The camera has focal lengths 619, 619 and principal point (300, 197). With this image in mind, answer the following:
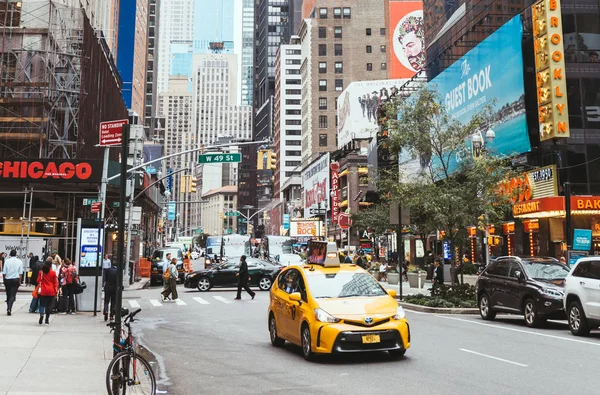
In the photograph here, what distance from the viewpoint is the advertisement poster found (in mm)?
19984

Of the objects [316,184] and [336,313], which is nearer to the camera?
[336,313]

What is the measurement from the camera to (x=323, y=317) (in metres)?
10.2

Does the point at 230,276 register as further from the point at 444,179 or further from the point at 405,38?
the point at 405,38

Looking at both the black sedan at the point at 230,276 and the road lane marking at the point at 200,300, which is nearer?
the road lane marking at the point at 200,300

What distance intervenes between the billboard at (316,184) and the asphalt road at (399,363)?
2971 inches

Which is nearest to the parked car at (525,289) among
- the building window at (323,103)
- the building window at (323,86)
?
the building window at (323,103)

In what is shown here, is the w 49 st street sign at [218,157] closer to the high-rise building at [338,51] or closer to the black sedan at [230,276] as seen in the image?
the black sedan at [230,276]

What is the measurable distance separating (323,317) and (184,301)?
16.2 meters

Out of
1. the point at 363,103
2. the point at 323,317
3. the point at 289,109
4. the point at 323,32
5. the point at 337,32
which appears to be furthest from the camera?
the point at 289,109

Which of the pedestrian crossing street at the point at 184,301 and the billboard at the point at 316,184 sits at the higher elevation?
the billboard at the point at 316,184

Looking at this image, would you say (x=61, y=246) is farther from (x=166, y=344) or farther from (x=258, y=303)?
(x=166, y=344)

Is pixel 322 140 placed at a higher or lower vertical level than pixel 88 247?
higher

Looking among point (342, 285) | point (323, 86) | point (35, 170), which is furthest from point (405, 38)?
point (342, 285)

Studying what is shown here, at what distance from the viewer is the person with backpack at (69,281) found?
18.9 meters
